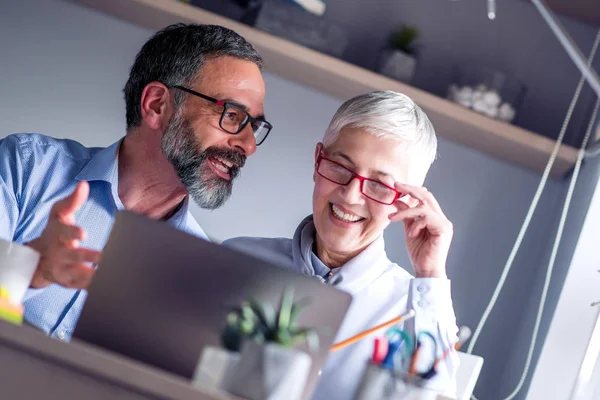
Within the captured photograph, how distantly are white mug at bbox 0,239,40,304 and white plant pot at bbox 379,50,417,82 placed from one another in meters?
1.95

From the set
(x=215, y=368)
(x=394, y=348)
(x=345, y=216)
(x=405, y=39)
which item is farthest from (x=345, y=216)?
(x=405, y=39)

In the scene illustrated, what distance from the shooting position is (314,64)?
2699 mm

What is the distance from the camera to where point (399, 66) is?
2.77 meters

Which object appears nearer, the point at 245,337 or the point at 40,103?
the point at 245,337

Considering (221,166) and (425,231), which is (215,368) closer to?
(425,231)

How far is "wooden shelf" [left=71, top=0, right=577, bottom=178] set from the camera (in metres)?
2.66

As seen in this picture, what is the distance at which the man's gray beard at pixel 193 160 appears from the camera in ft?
7.01

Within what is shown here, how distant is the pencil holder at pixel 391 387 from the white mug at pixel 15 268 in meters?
0.46

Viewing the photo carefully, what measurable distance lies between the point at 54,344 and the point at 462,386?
1285mm

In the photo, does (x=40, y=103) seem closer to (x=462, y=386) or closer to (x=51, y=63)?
(x=51, y=63)

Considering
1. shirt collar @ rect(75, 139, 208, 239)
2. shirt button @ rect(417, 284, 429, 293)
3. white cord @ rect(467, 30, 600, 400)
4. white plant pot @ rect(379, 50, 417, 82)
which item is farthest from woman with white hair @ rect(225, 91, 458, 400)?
white plant pot @ rect(379, 50, 417, 82)

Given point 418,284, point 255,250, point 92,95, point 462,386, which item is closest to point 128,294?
point 418,284

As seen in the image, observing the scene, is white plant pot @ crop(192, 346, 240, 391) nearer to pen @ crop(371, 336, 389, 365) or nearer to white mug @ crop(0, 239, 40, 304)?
pen @ crop(371, 336, 389, 365)

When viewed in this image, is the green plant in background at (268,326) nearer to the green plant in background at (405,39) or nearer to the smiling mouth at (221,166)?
the smiling mouth at (221,166)
